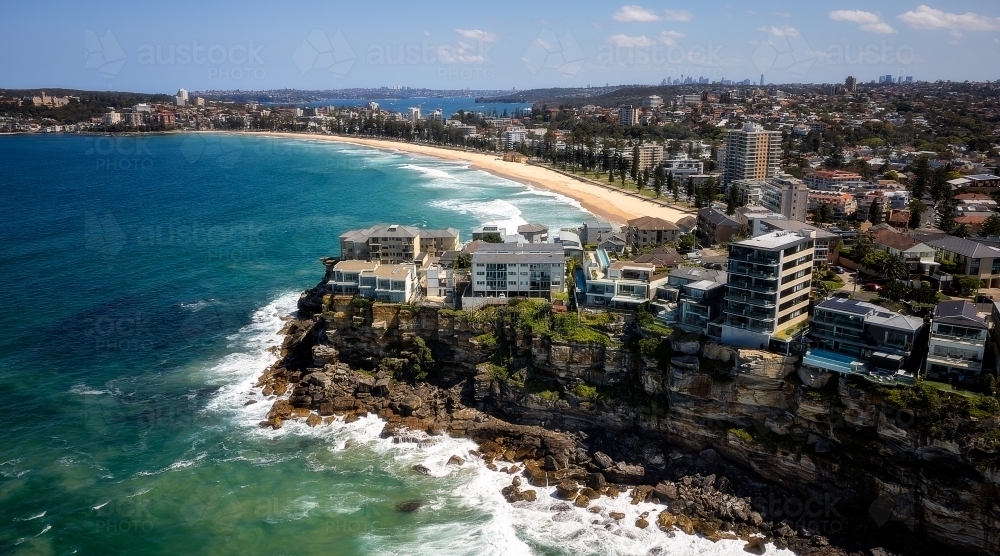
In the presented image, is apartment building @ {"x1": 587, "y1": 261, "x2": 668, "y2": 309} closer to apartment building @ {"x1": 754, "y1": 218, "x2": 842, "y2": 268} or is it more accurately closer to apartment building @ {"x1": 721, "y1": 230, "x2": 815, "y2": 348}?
apartment building @ {"x1": 721, "y1": 230, "x2": 815, "y2": 348}

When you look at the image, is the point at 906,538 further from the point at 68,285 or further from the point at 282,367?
the point at 68,285

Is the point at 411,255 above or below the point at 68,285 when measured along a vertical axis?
above

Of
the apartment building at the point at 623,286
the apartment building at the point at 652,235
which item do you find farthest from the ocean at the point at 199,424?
the apartment building at the point at 652,235

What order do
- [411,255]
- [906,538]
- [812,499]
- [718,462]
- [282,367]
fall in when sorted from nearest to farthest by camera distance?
[906,538] < [812,499] < [718,462] < [282,367] < [411,255]

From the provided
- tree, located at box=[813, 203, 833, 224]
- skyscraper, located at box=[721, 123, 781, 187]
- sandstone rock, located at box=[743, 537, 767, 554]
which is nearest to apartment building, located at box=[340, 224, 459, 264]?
sandstone rock, located at box=[743, 537, 767, 554]

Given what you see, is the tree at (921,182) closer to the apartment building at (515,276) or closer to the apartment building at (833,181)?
the apartment building at (833,181)

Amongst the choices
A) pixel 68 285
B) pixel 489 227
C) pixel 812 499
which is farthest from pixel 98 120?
pixel 812 499

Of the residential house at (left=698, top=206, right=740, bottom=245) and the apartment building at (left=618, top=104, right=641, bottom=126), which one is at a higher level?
the apartment building at (left=618, top=104, right=641, bottom=126)
